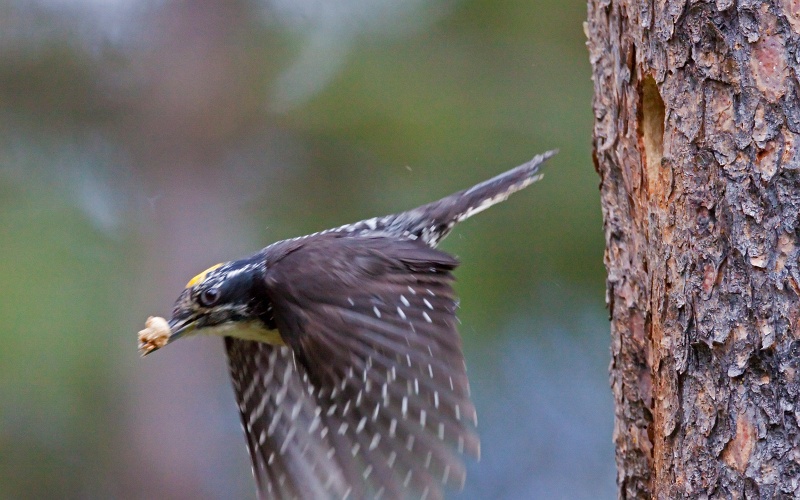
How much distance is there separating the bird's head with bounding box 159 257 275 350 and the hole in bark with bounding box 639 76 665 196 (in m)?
1.65

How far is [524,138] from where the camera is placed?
20.3 ft

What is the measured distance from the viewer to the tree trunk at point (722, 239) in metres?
2.24

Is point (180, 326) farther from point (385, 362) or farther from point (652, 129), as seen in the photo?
point (652, 129)

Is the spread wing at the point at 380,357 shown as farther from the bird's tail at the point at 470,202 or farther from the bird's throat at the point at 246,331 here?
the bird's tail at the point at 470,202

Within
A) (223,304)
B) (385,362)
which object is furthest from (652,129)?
(223,304)

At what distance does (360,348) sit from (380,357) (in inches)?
2.9

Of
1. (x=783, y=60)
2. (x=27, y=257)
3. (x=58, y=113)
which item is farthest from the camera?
(x=58, y=113)

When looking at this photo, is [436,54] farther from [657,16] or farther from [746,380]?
[746,380]

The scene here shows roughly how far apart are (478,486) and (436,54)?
323cm

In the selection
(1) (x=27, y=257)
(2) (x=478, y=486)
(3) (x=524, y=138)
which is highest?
(1) (x=27, y=257)

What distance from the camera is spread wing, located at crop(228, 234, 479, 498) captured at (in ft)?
9.64

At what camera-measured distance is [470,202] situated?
165 inches

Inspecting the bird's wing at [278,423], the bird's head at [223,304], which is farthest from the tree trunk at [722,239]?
the bird's head at [223,304]

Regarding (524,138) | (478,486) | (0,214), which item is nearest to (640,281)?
(524,138)
